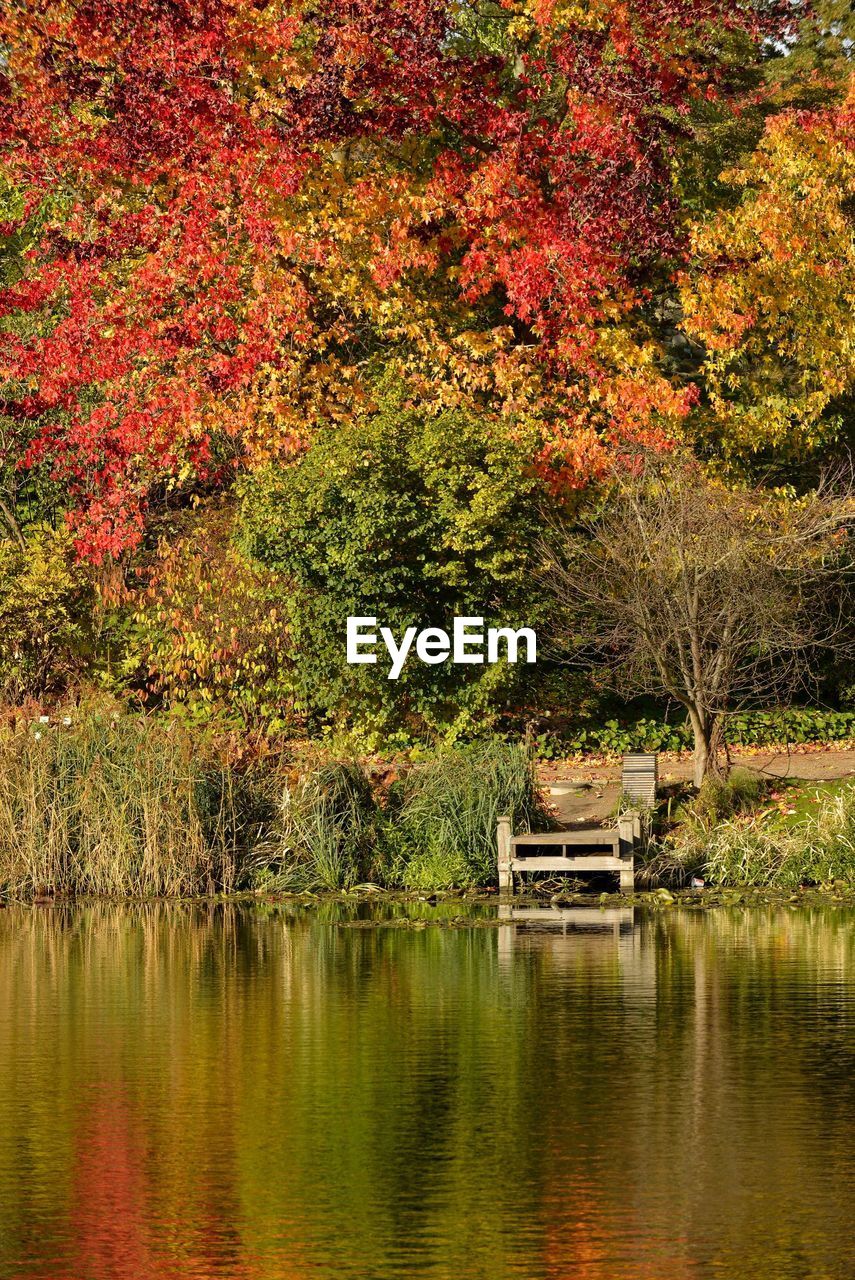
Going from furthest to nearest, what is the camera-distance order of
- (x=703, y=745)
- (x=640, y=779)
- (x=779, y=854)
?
(x=703, y=745) < (x=640, y=779) < (x=779, y=854)

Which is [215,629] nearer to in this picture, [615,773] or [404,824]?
[615,773]

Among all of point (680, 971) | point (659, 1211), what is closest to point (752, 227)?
point (680, 971)

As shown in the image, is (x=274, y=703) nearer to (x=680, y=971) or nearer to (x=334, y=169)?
(x=334, y=169)

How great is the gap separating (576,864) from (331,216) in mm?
9838

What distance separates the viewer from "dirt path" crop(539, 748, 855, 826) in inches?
870

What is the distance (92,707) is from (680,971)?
9424 millimetres

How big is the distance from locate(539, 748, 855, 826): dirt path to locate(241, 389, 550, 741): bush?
4.30 feet

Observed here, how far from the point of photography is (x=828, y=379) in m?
25.4

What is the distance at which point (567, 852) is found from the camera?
20.2 metres

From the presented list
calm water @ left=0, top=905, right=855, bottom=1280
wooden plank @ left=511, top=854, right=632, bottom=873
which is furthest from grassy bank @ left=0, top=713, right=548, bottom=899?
calm water @ left=0, top=905, right=855, bottom=1280

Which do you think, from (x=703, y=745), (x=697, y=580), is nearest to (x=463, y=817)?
(x=703, y=745)

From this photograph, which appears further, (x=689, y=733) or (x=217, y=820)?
(x=689, y=733)

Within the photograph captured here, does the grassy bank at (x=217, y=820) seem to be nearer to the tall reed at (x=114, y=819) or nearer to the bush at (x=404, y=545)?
the tall reed at (x=114, y=819)

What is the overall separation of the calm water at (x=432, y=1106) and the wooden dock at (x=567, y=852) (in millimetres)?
2641
